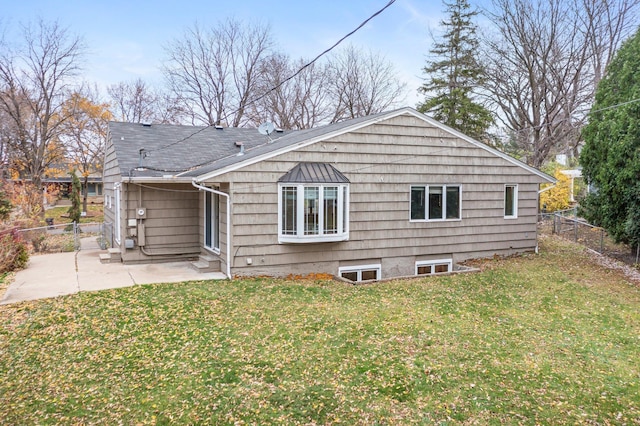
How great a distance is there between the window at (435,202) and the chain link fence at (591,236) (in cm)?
431

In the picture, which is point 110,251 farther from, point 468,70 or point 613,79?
point 468,70

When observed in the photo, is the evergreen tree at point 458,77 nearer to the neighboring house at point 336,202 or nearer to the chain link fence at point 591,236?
the chain link fence at point 591,236

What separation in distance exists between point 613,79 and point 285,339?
10719 millimetres

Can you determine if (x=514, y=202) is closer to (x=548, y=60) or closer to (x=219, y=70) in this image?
(x=548, y=60)

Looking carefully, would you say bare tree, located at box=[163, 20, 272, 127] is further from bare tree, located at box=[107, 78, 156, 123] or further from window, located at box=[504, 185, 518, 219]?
window, located at box=[504, 185, 518, 219]

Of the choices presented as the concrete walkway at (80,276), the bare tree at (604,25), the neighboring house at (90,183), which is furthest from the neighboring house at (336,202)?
the neighboring house at (90,183)

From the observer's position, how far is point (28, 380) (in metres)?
4.38

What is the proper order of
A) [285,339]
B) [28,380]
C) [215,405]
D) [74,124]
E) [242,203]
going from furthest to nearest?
[74,124], [242,203], [285,339], [28,380], [215,405]

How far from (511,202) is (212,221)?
26.4 ft

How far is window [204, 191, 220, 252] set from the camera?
9945 millimetres

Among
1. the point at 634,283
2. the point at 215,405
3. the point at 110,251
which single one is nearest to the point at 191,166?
the point at 110,251

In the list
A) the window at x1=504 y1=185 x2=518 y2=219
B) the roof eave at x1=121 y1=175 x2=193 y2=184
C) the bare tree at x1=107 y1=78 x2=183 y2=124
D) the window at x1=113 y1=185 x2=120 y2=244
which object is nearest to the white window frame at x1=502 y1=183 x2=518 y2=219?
the window at x1=504 y1=185 x2=518 y2=219

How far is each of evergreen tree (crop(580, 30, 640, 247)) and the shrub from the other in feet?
44.0

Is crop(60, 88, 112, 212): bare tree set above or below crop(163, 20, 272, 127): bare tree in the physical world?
below
